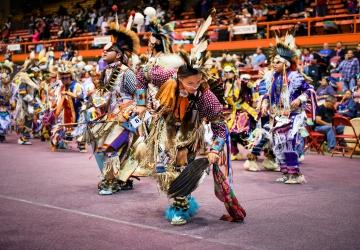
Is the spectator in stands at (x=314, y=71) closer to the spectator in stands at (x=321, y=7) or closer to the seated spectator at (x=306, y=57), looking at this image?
the seated spectator at (x=306, y=57)

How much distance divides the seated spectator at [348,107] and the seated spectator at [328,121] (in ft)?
1.17

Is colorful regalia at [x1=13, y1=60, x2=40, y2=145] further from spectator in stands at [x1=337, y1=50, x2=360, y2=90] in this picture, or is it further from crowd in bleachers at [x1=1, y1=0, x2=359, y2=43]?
spectator in stands at [x1=337, y1=50, x2=360, y2=90]

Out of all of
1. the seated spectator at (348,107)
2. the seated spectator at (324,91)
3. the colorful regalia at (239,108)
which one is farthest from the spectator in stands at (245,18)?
the colorful regalia at (239,108)

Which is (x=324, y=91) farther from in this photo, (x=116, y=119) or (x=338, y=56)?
(x=116, y=119)

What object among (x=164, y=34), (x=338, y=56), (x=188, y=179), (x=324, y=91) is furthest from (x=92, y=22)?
(x=188, y=179)

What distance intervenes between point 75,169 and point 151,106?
8.76 ft

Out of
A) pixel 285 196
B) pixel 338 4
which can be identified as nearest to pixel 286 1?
pixel 338 4

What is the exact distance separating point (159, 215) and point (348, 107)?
777 cm

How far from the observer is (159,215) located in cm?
485

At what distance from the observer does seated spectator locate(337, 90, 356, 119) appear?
37.4ft

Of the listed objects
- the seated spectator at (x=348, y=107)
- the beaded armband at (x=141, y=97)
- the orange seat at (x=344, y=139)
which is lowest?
the orange seat at (x=344, y=139)

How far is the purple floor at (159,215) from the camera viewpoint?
3916 mm

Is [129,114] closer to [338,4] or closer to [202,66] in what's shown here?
[202,66]

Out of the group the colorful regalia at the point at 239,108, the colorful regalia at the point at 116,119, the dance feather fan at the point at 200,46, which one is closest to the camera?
the dance feather fan at the point at 200,46
